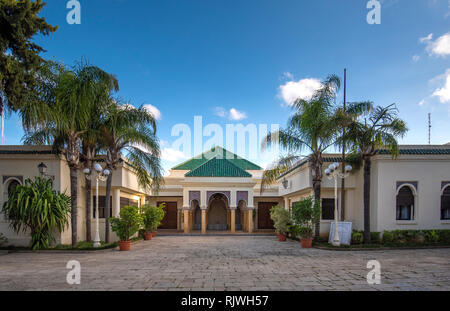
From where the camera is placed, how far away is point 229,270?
8250 mm

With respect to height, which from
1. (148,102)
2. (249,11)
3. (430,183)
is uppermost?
(249,11)

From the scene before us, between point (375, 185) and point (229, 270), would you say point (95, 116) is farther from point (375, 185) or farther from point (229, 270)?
point (375, 185)

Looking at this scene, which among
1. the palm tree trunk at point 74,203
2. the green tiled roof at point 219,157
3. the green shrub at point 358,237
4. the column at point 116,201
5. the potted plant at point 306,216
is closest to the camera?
the palm tree trunk at point 74,203

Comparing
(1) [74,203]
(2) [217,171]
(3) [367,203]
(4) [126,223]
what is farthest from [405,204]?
(1) [74,203]

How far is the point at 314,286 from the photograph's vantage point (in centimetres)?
646

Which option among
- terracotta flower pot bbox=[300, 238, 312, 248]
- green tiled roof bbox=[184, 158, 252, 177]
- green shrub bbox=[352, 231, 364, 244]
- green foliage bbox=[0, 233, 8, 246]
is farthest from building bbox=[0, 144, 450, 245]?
green tiled roof bbox=[184, 158, 252, 177]

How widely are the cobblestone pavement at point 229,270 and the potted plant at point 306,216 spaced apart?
184cm

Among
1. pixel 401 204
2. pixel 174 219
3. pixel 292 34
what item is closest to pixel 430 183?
pixel 401 204

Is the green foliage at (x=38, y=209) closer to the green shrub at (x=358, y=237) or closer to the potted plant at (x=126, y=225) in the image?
the potted plant at (x=126, y=225)

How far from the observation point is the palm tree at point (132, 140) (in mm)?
12711

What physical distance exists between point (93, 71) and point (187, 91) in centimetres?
761

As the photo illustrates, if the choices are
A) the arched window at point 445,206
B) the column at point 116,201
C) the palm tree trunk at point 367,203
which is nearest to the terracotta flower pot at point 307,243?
the palm tree trunk at point 367,203

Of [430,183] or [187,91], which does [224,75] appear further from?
[430,183]

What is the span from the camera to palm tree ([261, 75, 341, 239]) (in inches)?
529
